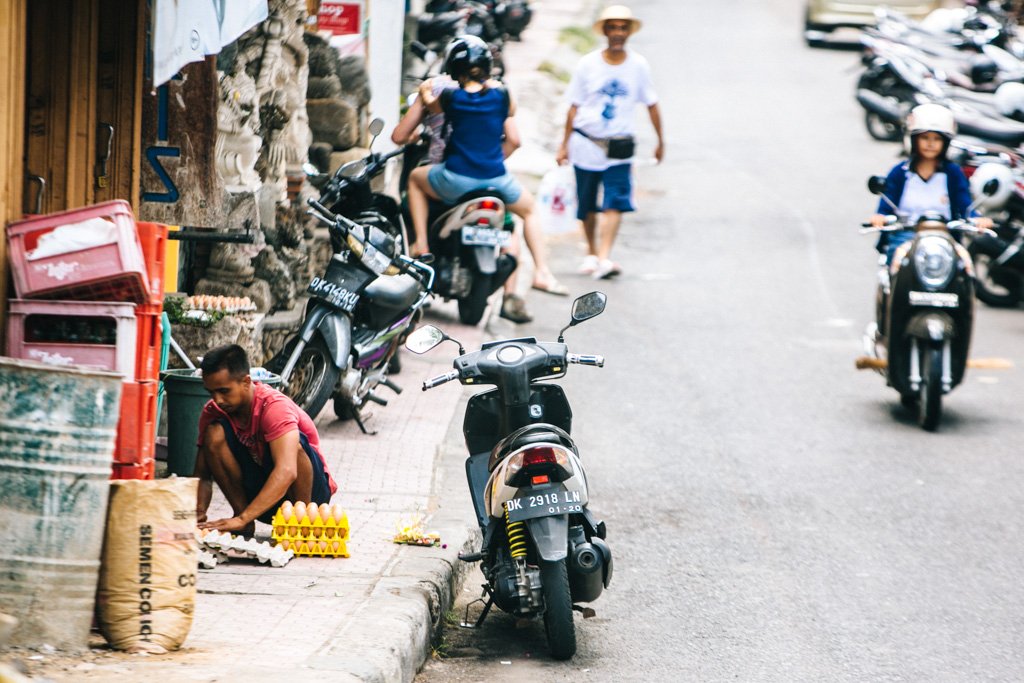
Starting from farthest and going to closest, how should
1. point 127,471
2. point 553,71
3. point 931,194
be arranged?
point 553,71 → point 931,194 → point 127,471

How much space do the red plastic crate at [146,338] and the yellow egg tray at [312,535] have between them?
2.98 ft

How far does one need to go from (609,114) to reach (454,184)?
2375 millimetres

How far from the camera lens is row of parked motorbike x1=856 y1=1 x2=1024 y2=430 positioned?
8.84 metres

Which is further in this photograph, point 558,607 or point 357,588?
point 357,588

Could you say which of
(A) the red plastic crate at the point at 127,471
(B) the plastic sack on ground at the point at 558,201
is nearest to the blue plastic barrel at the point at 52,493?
(A) the red plastic crate at the point at 127,471

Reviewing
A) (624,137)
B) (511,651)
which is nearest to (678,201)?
(624,137)

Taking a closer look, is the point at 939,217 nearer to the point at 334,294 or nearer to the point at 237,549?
the point at 334,294

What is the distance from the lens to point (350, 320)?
309 inches

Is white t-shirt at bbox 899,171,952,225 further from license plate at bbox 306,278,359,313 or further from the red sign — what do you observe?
the red sign

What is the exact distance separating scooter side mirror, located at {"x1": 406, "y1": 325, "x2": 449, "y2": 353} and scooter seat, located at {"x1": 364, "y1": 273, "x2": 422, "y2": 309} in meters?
2.19

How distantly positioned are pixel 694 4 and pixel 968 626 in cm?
2635

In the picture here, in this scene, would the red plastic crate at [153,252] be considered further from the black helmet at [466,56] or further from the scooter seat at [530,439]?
the black helmet at [466,56]

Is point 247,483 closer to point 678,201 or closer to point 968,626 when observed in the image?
point 968,626

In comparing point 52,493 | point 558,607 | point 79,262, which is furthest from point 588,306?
point 52,493
